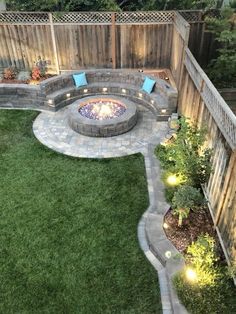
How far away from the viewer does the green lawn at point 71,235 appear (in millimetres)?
6191

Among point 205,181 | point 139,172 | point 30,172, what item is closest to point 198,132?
point 205,181

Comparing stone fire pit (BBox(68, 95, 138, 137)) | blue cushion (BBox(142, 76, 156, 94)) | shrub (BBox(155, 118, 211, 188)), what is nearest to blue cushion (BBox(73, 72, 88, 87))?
stone fire pit (BBox(68, 95, 138, 137))

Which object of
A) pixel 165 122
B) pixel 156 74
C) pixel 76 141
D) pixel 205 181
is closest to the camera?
pixel 205 181

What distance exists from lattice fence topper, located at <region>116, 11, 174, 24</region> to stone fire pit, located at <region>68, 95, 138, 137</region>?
131 inches

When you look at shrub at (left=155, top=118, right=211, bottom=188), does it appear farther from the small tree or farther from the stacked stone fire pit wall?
the stacked stone fire pit wall

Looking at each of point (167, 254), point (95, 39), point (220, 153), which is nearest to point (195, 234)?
point (167, 254)

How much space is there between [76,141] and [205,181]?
4.97 metres

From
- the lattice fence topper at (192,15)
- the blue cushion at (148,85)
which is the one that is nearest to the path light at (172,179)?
the blue cushion at (148,85)

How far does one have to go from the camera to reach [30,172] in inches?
370

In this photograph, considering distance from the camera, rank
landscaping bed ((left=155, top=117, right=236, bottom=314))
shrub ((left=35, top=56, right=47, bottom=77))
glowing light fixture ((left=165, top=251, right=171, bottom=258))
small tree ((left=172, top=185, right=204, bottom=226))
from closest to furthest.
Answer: landscaping bed ((left=155, top=117, right=236, bottom=314)) → glowing light fixture ((left=165, top=251, right=171, bottom=258)) → small tree ((left=172, top=185, right=204, bottom=226)) → shrub ((left=35, top=56, right=47, bottom=77))

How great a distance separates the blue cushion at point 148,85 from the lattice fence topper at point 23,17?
4.83 meters

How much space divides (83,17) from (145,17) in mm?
2529

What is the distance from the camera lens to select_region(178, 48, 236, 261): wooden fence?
6.04m

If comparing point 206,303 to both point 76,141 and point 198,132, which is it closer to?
point 198,132
